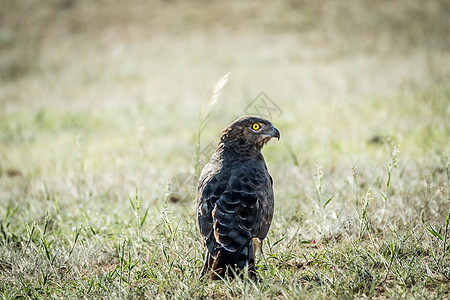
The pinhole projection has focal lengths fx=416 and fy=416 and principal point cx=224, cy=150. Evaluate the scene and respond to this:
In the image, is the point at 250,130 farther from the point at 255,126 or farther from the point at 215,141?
the point at 215,141

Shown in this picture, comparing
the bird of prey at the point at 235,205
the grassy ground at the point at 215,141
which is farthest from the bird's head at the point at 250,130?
the grassy ground at the point at 215,141

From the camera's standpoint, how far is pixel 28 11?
25.4 m

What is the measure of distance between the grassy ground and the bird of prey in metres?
0.20

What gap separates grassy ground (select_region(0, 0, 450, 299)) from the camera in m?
3.27

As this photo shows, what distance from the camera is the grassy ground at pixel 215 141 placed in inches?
129

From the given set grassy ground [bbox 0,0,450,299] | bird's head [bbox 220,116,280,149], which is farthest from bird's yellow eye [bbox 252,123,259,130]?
grassy ground [bbox 0,0,450,299]

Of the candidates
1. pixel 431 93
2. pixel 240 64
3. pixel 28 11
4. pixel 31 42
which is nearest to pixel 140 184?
pixel 431 93

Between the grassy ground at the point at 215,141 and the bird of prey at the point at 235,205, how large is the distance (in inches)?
8.0

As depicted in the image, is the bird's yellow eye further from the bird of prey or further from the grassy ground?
the grassy ground

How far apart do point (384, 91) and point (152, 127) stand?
587cm

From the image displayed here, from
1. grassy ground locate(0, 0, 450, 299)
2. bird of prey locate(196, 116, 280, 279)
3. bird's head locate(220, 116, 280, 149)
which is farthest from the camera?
bird's head locate(220, 116, 280, 149)

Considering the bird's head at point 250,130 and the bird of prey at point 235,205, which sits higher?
the bird's head at point 250,130

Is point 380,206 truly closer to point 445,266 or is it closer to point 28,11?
point 445,266

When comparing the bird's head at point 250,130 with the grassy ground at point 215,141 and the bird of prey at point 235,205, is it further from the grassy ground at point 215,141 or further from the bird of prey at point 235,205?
the grassy ground at point 215,141
